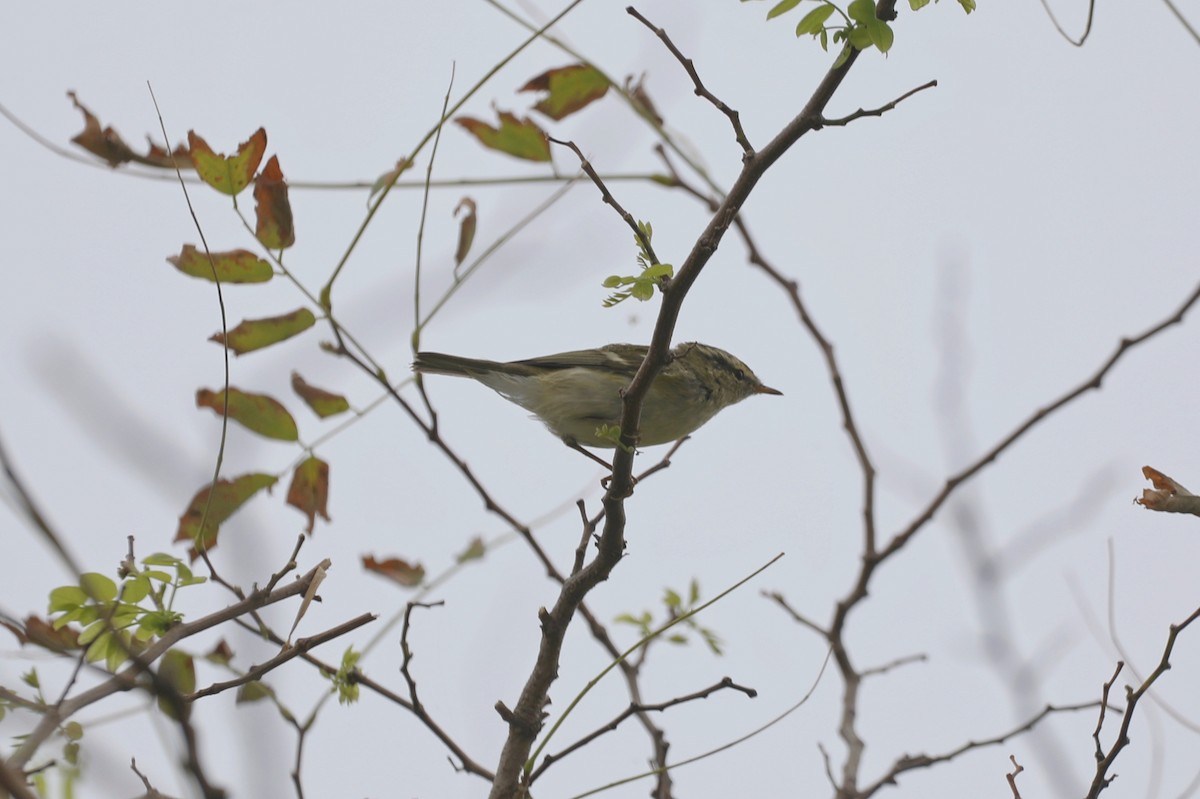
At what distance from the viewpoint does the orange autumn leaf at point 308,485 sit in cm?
411

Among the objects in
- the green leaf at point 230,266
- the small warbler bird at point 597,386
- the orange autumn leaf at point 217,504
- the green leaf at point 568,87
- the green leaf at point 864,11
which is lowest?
the green leaf at point 864,11

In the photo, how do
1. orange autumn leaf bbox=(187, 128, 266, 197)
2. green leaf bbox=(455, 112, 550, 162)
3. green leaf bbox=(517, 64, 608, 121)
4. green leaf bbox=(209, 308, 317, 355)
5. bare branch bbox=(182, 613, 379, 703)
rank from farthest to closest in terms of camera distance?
1. green leaf bbox=(455, 112, 550, 162)
2. green leaf bbox=(517, 64, 608, 121)
3. green leaf bbox=(209, 308, 317, 355)
4. orange autumn leaf bbox=(187, 128, 266, 197)
5. bare branch bbox=(182, 613, 379, 703)

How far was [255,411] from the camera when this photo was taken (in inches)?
156

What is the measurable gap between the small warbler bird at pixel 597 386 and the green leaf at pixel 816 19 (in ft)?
10.1

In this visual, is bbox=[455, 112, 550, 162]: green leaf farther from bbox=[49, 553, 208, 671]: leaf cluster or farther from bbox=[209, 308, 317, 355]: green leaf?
bbox=[49, 553, 208, 671]: leaf cluster

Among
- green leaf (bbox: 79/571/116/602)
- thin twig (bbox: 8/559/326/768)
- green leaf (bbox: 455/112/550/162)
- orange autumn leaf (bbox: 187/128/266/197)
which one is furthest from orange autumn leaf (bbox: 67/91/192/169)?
thin twig (bbox: 8/559/326/768)

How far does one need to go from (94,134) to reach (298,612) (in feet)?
7.34

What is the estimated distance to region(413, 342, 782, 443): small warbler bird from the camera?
6.07 m

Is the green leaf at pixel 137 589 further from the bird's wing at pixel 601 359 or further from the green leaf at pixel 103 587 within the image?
the bird's wing at pixel 601 359

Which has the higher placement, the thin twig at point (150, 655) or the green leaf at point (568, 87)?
the green leaf at point (568, 87)

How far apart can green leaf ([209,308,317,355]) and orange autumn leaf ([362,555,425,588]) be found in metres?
1.12

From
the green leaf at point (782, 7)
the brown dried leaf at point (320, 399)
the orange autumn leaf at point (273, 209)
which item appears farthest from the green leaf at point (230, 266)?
the green leaf at point (782, 7)

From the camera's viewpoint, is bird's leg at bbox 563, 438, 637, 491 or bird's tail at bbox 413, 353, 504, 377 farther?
bird's tail at bbox 413, 353, 504, 377

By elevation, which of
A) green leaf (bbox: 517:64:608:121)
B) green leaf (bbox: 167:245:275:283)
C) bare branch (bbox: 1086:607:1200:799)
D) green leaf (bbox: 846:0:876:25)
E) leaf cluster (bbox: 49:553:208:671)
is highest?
green leaf (bbox: 517:64:608:121)
